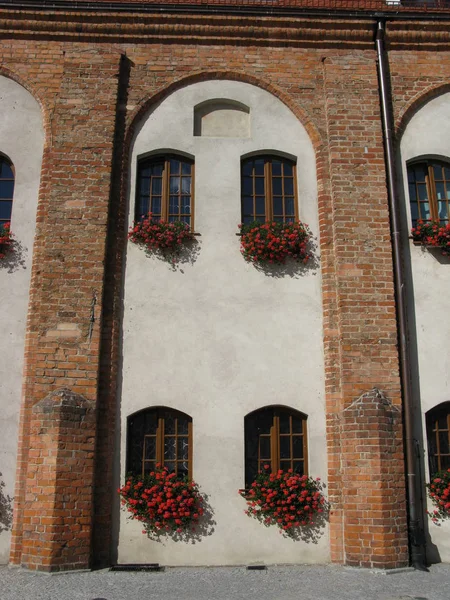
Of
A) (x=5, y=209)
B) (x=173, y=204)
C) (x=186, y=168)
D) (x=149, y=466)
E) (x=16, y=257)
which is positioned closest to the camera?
(x=149, y=466)

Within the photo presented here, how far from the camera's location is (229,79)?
1030 centimetres

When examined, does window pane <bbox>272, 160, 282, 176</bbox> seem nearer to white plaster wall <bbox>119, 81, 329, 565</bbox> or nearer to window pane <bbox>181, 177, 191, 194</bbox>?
white plaster wall <bbox>119, 81, 329, 565</bbox>

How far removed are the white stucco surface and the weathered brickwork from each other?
0.18 metres

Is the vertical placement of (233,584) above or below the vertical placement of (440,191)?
below

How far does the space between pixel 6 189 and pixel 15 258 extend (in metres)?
1.31

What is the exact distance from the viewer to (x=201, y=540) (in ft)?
27.3

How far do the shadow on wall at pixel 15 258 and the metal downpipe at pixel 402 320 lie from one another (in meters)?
5.78

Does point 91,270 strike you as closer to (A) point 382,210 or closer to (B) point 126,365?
(B) point 126,365

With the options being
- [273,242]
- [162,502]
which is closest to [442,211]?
[273,242]

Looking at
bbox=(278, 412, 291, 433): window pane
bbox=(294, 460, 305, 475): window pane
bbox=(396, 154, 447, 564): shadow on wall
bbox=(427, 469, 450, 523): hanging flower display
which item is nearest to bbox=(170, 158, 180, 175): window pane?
bbox=(396, 154, 447, 564): shadow on wall

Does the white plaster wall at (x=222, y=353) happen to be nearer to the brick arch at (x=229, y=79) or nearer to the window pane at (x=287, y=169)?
the window pane at (x=287, y=169)

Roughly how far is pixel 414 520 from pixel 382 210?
4607mm

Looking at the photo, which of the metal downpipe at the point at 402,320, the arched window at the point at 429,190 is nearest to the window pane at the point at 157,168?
the metal downpipe at the point at 402,320

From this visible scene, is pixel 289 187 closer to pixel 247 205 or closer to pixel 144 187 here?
pixel 247 205
